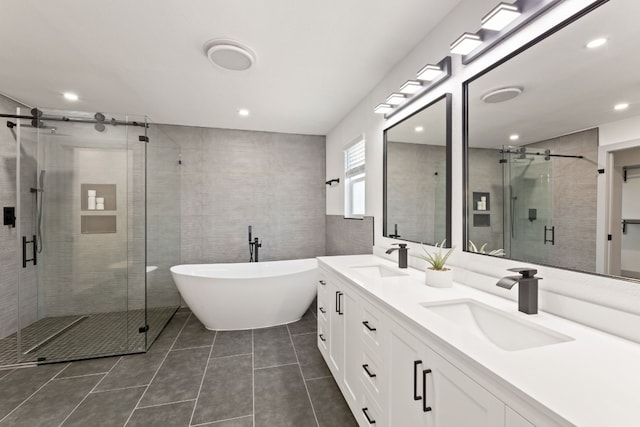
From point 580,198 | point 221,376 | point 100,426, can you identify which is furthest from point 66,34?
point 580,198

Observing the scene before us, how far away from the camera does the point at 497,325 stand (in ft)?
3.71

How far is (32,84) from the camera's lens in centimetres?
256

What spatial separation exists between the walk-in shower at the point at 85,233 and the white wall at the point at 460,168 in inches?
95.8

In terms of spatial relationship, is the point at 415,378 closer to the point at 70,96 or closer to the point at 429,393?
the point at 429,393

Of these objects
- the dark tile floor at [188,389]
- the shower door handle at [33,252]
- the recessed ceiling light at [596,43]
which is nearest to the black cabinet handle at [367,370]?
the dark tile floor at [188,389]

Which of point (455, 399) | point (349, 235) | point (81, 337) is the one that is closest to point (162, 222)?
point (81, 337)

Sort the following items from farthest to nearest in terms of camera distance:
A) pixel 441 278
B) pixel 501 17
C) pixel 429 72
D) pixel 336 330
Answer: pixel 336 330 → pixel 429 72 → pixel 441 278 → pixel 501 17

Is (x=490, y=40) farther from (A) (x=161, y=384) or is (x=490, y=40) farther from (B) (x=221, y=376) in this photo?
(A) (x=161, y=384)

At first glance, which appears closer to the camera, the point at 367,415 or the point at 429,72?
the point at 367,415

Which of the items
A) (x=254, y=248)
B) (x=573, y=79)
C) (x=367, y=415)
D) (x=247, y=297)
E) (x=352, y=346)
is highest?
(x=573, y=79)

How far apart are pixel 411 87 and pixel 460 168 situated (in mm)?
739

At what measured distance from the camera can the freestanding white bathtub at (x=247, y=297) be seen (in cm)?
281

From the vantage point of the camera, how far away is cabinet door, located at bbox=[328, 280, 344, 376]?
1.81 meters

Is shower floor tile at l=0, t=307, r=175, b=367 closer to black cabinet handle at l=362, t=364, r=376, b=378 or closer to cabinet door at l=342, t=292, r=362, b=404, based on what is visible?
cabinet door at l=342, t=292, r=362, b=404
